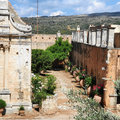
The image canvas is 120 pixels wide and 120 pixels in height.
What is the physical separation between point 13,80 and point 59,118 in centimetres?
339

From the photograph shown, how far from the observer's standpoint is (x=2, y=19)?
43.4 feet

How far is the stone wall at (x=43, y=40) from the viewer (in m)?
34.0

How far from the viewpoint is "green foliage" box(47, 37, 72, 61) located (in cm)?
3042

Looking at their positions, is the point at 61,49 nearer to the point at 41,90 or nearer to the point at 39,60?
the point at 39,60

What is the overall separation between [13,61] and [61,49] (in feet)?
57.3

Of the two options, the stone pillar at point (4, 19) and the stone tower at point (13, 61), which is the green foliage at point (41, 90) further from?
the stone pillar at point (4, 19)

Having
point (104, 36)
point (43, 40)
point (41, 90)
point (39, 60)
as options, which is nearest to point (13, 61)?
point (41, 90)

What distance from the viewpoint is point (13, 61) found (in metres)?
13.5

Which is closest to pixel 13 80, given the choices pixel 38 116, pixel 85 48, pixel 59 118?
pixel 38 116

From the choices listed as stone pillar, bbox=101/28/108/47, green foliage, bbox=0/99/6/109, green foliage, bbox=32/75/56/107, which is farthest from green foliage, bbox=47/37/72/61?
green foliage, bbox=0/99/6/109

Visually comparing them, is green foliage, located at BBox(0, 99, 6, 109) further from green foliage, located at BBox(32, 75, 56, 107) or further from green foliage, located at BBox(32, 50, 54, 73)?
green foliage, located at BBox(32, 50, 54, 73)

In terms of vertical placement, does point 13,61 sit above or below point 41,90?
above

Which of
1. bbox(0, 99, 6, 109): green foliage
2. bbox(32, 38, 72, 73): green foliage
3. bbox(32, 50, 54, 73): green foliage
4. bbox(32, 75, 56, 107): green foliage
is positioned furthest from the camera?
bbox(32, 38, 72, 73): green foliage

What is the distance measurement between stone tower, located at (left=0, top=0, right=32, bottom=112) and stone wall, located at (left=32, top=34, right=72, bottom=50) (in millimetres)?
20403
